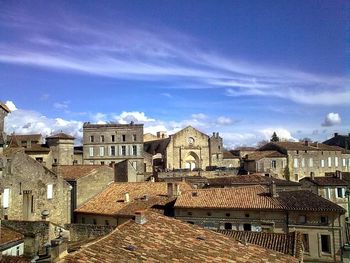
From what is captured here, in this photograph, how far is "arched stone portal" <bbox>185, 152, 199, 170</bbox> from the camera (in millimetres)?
71169

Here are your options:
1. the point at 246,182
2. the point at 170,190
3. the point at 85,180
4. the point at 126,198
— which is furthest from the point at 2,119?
the point at 246,182

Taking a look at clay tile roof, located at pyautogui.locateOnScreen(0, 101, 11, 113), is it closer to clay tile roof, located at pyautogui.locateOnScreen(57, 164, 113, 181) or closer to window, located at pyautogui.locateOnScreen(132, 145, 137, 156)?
clay tile roof, located at pyautogui.locateOnScreen(57, 164, 113, 181)

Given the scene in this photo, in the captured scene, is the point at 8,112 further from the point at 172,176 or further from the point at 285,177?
the point at 285,177

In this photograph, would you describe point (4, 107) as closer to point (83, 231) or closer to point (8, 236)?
point (8, 236)

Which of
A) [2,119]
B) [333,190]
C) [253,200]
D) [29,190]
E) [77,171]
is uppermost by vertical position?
[2,119]

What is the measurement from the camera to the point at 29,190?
26.7 metres

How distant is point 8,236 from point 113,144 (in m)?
46.0

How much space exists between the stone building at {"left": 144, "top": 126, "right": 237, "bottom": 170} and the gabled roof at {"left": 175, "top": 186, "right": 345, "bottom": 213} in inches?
1505

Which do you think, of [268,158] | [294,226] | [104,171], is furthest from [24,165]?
[268,158]

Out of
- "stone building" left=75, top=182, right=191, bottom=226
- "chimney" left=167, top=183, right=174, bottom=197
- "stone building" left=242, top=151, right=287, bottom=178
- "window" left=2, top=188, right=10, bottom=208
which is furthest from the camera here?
"stone building" left=242, top=151, right=287, bottom=178

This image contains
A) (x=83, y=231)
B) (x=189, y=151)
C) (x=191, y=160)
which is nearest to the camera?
(x=83, y=231)

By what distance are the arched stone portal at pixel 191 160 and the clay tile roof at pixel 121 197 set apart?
113 ft

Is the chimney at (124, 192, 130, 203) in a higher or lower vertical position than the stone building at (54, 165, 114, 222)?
lower

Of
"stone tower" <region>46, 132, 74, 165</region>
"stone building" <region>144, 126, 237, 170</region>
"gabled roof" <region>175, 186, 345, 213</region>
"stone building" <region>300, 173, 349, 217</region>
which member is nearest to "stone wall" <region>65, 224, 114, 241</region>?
"gabled roof" <region>175, 186, 345, 213</region>
